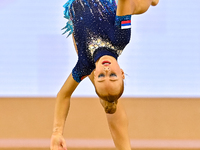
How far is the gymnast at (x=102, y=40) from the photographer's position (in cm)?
111

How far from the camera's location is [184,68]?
211 cm

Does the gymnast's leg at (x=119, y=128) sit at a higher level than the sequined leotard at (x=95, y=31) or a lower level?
lower

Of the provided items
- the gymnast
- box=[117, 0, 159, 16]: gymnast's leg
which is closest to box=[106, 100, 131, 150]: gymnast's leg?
the gymnast

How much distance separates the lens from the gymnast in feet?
3.65

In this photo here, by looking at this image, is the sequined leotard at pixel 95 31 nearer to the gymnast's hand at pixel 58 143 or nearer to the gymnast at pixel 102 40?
the gymnast at pixel 102 40

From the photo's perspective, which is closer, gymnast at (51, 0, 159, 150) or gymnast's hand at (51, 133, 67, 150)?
gymnast at (51, 0, 159, 150)

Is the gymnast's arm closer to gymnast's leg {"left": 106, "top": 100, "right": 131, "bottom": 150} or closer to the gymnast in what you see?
the gymnast

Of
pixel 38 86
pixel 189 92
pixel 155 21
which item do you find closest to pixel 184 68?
pixel 189 92

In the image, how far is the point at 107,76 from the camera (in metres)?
1.11

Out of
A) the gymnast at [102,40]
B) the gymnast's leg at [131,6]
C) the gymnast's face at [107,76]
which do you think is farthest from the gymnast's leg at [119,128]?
the gymnast's leg at [131,6]

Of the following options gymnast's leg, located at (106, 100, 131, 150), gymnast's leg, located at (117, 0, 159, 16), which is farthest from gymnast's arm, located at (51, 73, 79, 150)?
gymnast's leg, located at (117, 0, 159, 16)

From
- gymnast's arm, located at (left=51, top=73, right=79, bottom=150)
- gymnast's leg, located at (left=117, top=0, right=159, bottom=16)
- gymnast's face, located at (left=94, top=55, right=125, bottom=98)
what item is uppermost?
gymnast's leg, located at (left=117, top=0, right=159, bottom=16)

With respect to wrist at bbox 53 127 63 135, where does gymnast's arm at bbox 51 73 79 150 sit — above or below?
above

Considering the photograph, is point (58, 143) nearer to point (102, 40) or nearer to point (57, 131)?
point (57, 131)
